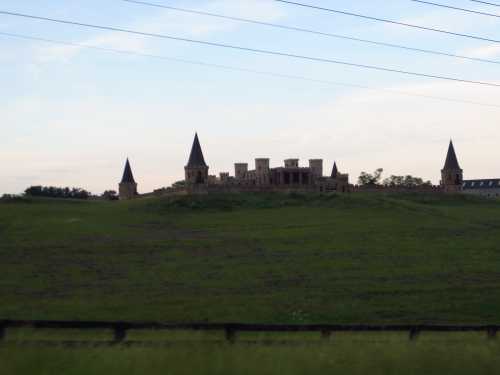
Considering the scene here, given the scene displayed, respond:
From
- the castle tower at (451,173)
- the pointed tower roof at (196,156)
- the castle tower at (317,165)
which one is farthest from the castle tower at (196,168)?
the castle tower at (451,173)

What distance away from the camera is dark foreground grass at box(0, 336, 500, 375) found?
12.8 m

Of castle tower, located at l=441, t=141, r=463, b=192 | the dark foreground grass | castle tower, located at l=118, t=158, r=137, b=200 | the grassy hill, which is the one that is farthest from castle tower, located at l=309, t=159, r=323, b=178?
the dark foreground grass

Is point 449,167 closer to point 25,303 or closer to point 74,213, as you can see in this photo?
point 74,213

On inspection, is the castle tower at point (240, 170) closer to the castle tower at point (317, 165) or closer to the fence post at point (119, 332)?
the castle tower at point (317, 165)

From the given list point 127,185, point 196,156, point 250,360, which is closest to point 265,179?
point 196,156

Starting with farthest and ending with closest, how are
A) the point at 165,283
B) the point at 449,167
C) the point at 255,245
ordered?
the point at 449,167, the point at 255,245, the point at 165,283

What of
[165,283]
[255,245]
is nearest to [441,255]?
[255,245]

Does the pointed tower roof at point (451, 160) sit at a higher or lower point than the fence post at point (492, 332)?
higher

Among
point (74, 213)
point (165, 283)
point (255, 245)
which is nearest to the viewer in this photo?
point (165, 283)

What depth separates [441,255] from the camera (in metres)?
45.9

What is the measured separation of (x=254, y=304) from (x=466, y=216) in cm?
4749

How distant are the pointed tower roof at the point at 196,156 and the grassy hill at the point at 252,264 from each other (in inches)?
762

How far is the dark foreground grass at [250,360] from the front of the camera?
42.1 ft

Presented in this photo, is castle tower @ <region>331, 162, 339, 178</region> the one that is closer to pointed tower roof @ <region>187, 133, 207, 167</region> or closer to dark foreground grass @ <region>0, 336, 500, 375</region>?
pointed tower roof @ <region>187, 133, 207, 167</region>
